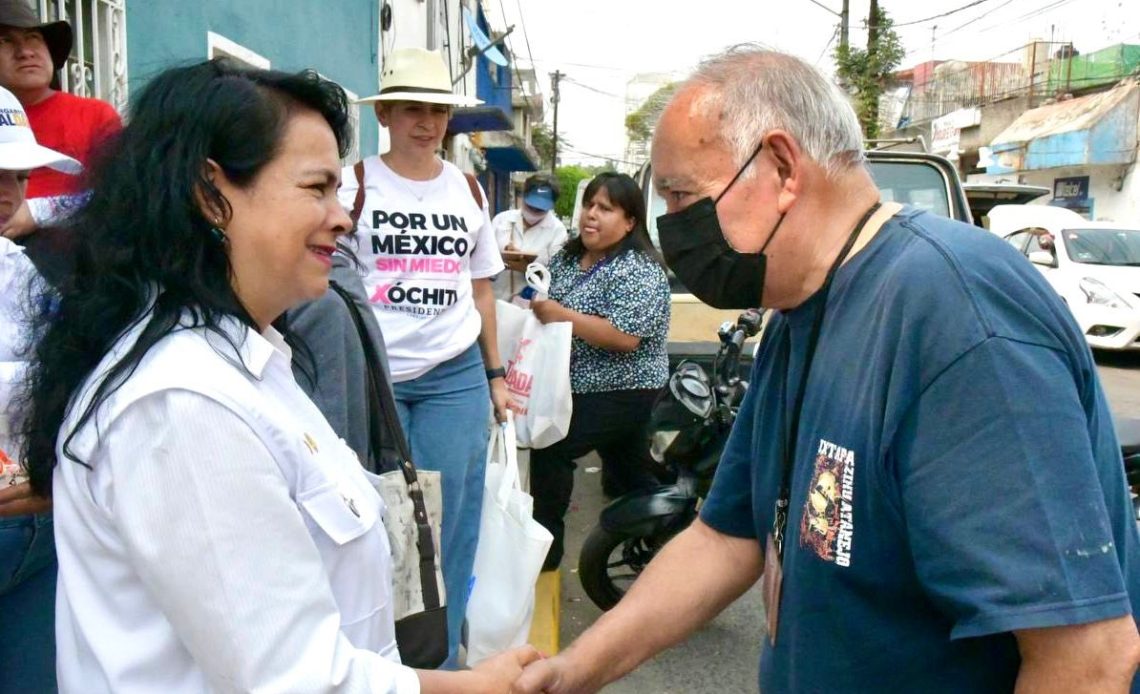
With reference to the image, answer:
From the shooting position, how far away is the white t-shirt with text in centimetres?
330

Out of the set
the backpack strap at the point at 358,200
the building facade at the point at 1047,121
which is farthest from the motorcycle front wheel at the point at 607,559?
the building facade at the point at 1047,121

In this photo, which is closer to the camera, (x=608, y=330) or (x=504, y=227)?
(x=608, y=330)

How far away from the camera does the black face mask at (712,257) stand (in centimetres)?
163

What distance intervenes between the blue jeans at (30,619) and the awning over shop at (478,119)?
650 centimetres

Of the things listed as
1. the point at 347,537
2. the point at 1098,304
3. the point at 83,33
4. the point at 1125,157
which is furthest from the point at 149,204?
the point at 1125,157

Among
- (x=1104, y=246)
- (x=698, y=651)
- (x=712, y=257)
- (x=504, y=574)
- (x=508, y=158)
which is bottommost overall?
(x=698, y=651)

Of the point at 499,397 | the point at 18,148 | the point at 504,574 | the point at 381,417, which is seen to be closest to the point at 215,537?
the point at 381,417

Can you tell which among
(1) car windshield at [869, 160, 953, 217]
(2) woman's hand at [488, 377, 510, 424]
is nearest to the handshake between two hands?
(2) woman's hand at [488, 377, 510, 424]

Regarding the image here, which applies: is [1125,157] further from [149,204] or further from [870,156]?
[149,204]

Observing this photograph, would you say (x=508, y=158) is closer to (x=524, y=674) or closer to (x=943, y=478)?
(x=524, y=674)

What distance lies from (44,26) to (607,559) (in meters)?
2.84

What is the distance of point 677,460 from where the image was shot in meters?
4.09

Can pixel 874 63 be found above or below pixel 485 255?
above

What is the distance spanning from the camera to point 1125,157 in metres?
23.4
